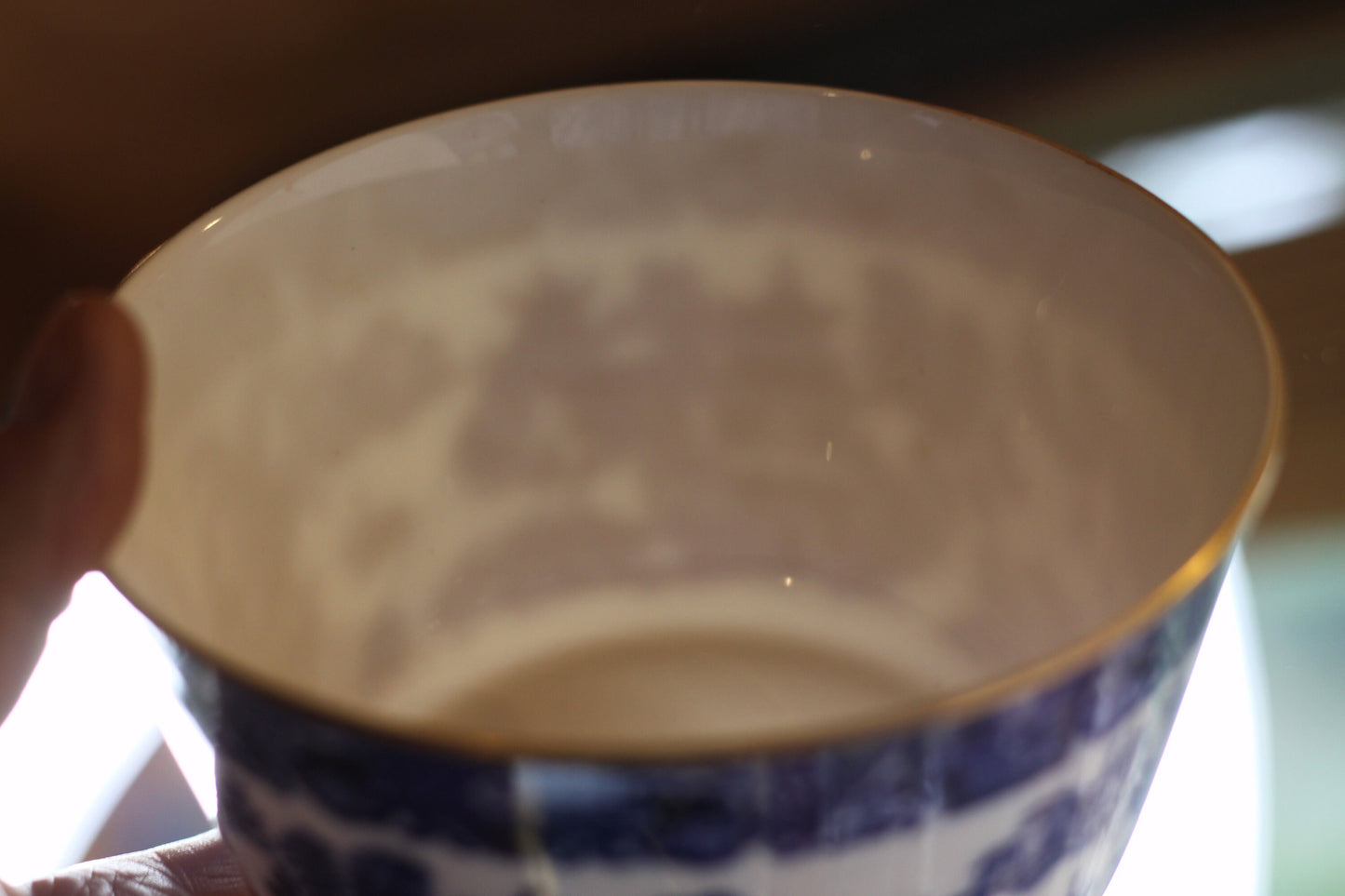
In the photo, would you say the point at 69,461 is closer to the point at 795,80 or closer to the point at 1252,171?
the point at 795,80

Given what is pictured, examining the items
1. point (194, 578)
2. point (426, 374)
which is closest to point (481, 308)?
point (426, 374)

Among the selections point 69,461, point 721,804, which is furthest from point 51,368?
point 721,804

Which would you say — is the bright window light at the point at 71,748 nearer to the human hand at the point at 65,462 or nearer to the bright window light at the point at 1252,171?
the human hand at the point at 65,462

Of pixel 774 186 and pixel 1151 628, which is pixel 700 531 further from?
pixel 1151 628

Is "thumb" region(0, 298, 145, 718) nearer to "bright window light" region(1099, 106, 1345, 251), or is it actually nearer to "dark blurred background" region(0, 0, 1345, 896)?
"dark blurred background" region(0, 0, 1345, 896)

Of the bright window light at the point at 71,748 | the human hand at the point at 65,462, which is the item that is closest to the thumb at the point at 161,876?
the bright window light at the point at 71,748
